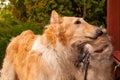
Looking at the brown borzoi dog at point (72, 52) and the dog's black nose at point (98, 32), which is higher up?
the dog's black nose at point (98, 32)

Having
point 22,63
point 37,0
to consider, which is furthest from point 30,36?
point 37,0

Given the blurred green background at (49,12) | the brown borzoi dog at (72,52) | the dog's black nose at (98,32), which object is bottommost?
the blurred green background at (49,12)

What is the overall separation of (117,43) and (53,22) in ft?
3.58

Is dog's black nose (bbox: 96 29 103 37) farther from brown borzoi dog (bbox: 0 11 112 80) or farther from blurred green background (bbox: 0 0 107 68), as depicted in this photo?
blurred green background (bbox: 0 0 107 68)

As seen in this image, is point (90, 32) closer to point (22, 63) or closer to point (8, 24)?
point (22, 63)

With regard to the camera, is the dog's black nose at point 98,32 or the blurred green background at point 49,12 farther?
the blurred green background at point 49,12

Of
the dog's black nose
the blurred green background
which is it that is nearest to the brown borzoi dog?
the dog's black nose

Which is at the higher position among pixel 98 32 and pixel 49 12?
pixel 98 32

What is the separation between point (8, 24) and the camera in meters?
11.4

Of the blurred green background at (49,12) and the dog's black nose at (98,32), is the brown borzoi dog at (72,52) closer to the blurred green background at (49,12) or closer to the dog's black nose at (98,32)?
the dog's black nose at (98,32)

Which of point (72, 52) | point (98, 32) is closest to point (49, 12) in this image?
point (72, 52)

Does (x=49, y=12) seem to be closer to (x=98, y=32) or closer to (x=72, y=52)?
(x=72, y=52)

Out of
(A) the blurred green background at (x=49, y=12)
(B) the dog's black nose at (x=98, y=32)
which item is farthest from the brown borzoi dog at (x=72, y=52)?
(A) the blurred green background at (x=49, y=12)

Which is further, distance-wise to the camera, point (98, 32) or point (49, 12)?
point (49, 12)
